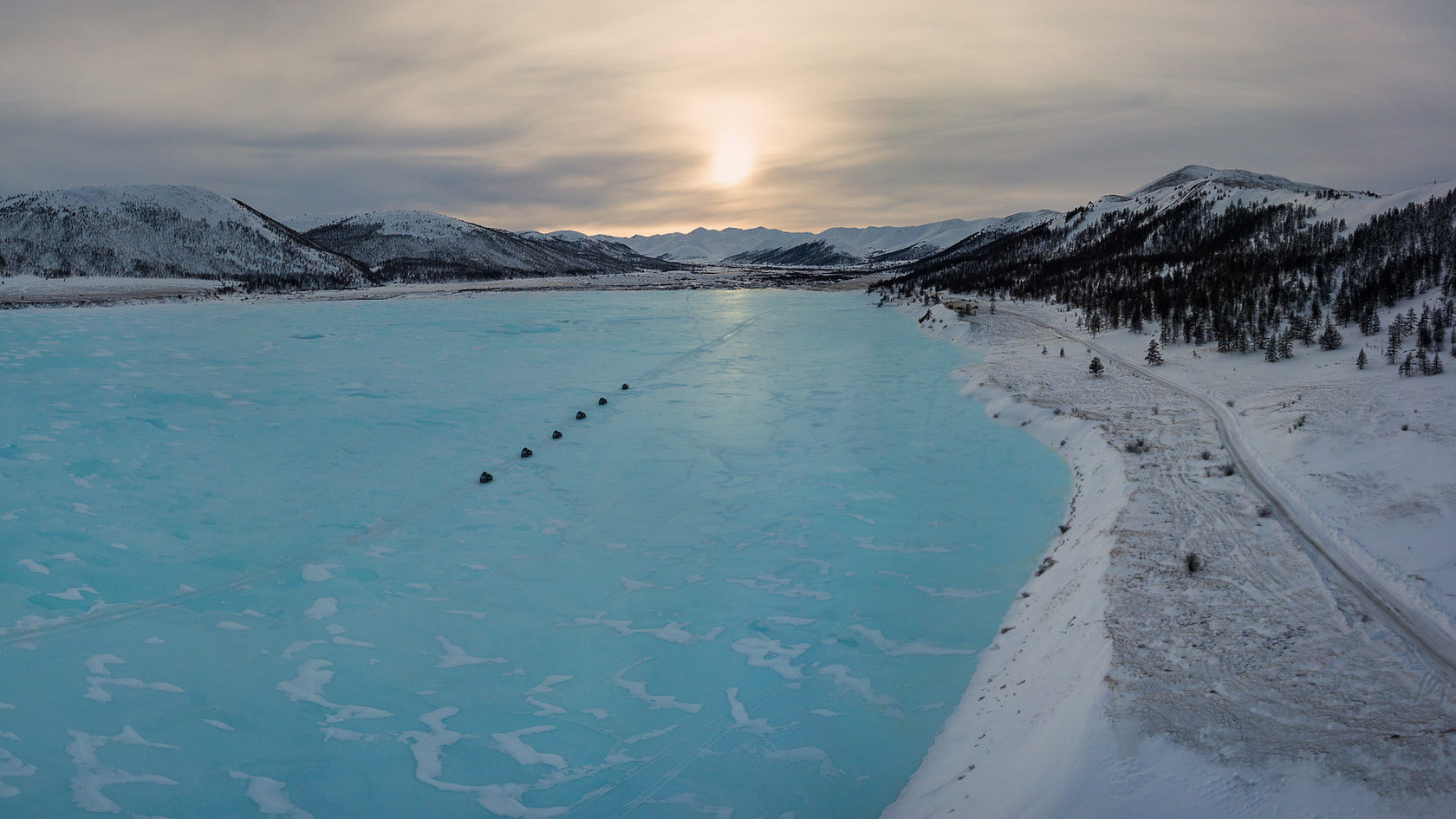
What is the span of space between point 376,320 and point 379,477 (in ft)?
102

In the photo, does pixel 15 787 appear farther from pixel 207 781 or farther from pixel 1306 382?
pixel 1306 382

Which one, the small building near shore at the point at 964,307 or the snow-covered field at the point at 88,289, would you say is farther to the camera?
the snow-covered field at the point at 88,289

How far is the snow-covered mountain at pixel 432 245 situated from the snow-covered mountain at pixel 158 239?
2061 centimetres

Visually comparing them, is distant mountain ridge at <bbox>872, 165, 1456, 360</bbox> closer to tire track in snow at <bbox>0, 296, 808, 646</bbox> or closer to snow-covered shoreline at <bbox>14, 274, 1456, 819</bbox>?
snow-covered shoreline at <bbox>14, 274, 1456, 819</bbox>

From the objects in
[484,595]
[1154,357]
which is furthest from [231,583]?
[1154,357]

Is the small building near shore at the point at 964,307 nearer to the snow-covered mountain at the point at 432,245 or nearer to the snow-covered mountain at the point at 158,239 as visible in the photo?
the snow-covered mountain at the point at 158,239

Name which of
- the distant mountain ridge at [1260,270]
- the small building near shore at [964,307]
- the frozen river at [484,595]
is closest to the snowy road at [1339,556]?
the frozen river at [484,595]

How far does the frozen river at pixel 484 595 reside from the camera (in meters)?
6.88

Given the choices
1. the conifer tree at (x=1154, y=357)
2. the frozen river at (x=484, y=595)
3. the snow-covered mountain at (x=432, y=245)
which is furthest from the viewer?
the snow-covered mountain at (x=432, y=245)

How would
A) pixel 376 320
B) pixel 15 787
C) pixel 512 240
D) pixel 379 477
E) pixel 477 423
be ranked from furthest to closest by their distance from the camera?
pixel 512 240
pixel 376 320
pixel 477 423
pixel 379 477
pixel 15 787

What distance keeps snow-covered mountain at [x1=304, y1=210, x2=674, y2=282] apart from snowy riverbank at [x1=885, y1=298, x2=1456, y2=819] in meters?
118

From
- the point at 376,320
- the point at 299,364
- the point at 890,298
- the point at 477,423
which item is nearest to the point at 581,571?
the point at 477,423

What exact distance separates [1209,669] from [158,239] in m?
116

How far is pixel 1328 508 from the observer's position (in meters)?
9.04
